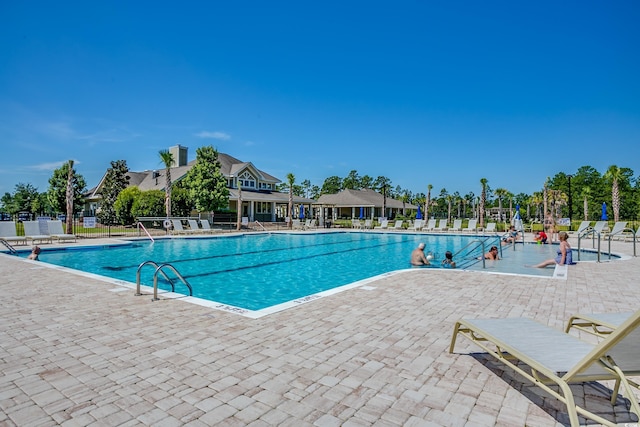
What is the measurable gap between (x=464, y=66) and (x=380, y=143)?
14.0 meters

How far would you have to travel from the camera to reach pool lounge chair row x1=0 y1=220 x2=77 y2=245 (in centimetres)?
1577

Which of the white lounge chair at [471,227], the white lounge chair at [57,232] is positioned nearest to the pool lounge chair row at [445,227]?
the white lounge chair at [471,227]

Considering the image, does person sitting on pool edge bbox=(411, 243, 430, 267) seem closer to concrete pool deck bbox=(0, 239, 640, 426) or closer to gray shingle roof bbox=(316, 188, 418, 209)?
concrete pool deck bbox=(0, 239, 640, 426)

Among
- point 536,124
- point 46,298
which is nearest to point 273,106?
point 536,124

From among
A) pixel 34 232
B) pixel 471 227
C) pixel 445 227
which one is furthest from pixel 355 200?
pixel 34 232

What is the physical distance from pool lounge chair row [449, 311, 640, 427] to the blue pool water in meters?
5.59

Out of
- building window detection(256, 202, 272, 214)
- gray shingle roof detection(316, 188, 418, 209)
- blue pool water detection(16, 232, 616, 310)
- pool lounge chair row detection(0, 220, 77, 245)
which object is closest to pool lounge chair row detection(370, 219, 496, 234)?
blue pool water detection(16, 232, 616, 310)

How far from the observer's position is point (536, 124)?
29844 mm

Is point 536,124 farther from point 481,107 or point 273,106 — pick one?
point 273,106

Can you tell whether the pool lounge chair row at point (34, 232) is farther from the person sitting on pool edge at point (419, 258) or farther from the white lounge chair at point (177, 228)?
the person sitting on pool edge at point (419, 258)

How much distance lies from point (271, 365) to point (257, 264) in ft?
33.5

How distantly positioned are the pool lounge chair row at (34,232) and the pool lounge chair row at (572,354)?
19.6m

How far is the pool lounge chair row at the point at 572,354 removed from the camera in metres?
2.05

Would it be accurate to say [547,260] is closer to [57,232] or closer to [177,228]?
[177,228]
